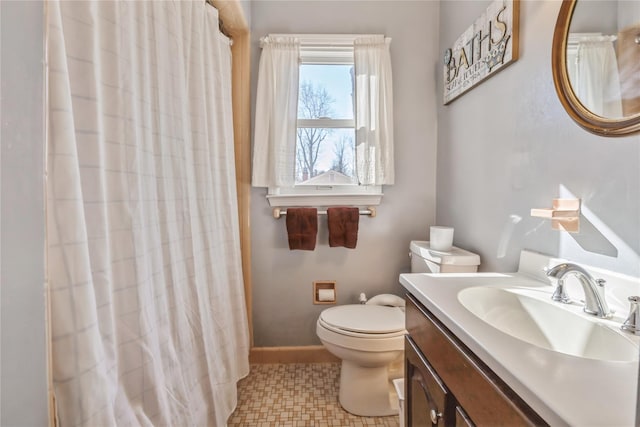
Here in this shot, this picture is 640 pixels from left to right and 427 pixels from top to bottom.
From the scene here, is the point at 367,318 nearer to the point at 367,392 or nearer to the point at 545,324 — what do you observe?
the point at 367,392

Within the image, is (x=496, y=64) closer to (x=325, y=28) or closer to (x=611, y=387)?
(x=325, y=28)

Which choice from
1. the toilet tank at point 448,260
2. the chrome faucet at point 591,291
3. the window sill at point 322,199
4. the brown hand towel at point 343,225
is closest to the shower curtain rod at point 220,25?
the window sill at point 322,199

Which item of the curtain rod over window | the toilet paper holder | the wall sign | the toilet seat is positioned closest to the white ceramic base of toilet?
the toilet seat

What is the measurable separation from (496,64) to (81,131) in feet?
4.73

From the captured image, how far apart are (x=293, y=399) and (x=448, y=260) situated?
3.56 feet

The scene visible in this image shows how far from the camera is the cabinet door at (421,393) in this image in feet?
2.56

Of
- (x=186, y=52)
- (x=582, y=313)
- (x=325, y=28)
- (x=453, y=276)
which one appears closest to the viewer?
(x=582, y=313)

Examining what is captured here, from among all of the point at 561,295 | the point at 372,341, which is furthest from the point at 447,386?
the point at 372,341

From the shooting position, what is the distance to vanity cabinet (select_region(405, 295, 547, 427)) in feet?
1.72

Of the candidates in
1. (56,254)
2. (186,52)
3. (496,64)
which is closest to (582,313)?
(496,64)

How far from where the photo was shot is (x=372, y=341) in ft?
4.66

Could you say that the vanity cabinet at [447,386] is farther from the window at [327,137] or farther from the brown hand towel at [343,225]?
the window at [327,137]

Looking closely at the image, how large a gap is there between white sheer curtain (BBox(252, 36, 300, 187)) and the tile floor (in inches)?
45.3

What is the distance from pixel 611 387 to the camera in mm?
447
